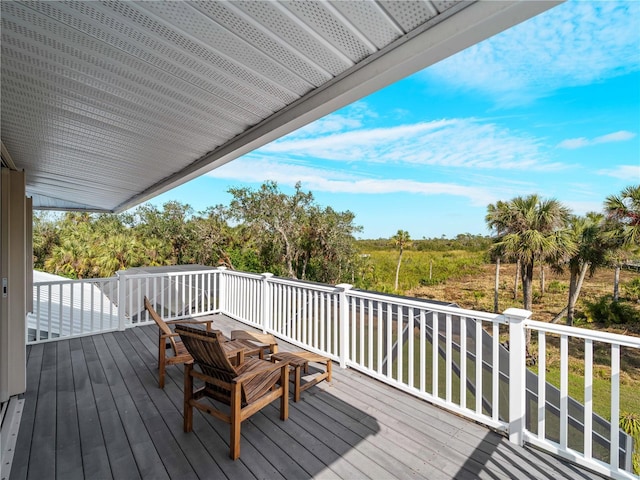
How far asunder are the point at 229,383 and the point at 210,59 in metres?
2.17

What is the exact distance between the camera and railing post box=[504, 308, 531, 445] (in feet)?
7.97

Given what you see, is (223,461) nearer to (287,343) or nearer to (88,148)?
(287,343)

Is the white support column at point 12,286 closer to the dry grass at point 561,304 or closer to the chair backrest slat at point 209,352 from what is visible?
the chair backrest slat at point 209,352

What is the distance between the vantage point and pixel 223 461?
7.34ft

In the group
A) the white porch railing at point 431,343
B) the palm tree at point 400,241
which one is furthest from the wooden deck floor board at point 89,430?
the palm tree at point 400,241

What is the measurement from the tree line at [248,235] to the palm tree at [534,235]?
8.16m

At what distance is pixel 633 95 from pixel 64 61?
121 feet

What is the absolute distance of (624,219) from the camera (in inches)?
583

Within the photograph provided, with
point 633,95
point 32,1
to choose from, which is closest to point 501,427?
point 32,1

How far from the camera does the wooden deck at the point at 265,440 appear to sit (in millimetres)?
2150

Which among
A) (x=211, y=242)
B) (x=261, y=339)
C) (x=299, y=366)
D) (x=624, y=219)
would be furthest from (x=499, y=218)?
(x=299, y=366)

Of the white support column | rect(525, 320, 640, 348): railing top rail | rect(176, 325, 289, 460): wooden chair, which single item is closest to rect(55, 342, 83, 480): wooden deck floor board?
the white support column

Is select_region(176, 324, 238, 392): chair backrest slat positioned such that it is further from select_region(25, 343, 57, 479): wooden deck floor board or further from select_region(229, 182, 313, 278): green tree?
select_region(229, 182, 313, 278): green tree

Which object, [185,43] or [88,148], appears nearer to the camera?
[185,43]
